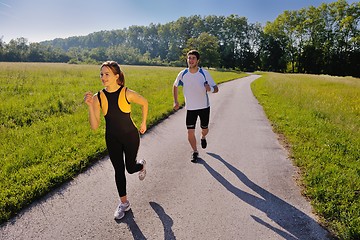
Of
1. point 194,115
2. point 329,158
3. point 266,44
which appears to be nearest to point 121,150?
point 194,115

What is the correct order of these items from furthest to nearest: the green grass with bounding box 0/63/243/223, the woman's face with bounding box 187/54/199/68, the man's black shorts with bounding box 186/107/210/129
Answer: the man's black shorts with bounding box 186/107/210/129 < the woman's face with bounding box 187/54/199/68 < the green grass with bounding box 0/63/243/223

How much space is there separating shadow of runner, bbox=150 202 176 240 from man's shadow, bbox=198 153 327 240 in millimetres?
1146

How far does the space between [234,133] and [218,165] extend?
2.44 meters

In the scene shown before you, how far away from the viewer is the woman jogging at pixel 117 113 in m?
2.90

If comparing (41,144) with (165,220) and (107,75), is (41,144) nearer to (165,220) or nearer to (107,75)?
(107,75)

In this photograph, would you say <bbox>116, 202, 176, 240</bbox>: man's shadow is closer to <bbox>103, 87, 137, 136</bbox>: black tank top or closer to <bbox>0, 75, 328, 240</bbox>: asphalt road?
<bbox>0, 75, 328, 240</bbox>: asphalt road

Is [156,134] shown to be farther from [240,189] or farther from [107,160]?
Result: [240,189]

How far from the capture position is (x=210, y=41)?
65.6m

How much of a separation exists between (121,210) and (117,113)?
1.32 metres

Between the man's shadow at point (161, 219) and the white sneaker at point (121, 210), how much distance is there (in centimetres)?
5

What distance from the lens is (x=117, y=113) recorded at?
3027 mm

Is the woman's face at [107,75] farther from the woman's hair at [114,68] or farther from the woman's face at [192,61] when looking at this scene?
the woman's face at [192,61]

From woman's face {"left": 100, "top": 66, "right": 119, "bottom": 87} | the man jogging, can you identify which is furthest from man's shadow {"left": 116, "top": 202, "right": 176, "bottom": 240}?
the man jogging

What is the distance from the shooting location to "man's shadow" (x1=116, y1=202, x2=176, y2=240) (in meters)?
2.81
